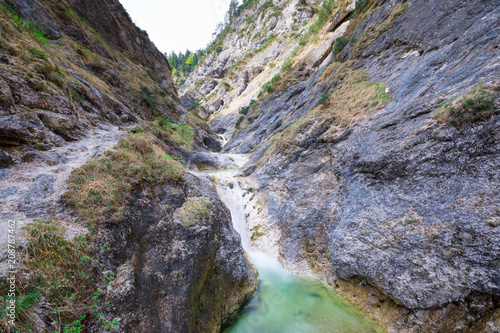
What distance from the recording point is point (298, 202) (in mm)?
9219

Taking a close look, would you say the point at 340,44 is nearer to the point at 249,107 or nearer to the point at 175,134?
the point at 249,107

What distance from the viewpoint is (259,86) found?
1364 inches

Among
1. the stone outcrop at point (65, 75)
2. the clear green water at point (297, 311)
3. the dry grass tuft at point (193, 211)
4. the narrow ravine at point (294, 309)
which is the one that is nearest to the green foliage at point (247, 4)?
the stone outcrop at point (65, 75)

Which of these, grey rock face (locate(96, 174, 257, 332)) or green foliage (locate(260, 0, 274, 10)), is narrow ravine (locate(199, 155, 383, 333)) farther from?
green foliage (locate(260, 0, 274, 10))

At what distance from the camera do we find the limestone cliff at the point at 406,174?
437cm

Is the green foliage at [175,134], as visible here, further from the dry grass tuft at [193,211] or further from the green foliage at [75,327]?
the green foliage at [75,327]

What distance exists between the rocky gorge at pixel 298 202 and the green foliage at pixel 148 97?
5.82 metres

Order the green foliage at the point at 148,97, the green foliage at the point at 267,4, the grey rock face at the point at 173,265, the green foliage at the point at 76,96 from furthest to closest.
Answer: the green foliage at the point at 267,4, the green foliage at the point at 148,97, the green foliage at the point at 76,96, the grey rock face at the point at 173,265

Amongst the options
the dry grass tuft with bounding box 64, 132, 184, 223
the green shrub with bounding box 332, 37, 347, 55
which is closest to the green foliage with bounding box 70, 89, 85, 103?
the dry grass tuft with bounding box 64, 132, 184, 223

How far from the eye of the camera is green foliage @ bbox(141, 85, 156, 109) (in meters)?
17.4

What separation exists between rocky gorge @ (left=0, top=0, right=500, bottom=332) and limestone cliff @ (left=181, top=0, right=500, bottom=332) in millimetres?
43

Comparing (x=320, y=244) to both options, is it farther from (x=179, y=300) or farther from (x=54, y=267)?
(x=54, y=267)

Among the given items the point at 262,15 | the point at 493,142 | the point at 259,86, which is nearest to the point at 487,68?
the point at 493,142

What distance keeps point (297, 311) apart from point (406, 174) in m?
6.06
